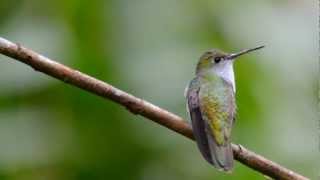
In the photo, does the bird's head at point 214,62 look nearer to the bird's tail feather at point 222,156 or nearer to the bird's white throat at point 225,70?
the bird's white throat at point 225,70

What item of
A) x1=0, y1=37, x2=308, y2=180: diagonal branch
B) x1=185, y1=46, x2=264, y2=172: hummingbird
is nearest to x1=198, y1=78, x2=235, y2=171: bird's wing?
x1=185, y1=46, x2=264, y2=172: hummingbird

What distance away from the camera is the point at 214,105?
3541 millimetres

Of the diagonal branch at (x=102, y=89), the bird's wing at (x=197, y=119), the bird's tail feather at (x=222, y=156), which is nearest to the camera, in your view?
the diagonal branch at (x=102, y=89)

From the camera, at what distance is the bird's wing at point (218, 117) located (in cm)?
305

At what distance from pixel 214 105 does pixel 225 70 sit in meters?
0.46

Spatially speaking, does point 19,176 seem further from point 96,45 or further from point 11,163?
point 96,45

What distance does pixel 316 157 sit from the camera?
3309 mm

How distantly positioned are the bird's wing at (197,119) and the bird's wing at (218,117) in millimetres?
18

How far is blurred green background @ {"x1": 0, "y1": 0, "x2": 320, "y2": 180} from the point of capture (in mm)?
3256

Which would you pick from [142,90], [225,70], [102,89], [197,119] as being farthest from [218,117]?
[102,89]

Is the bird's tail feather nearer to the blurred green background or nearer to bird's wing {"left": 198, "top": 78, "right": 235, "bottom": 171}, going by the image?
bird's wing {"left": 198, "top": 78, "right": 235, "bottom": 171}

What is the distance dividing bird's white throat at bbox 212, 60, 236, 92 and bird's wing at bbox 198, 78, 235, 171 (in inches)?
1.0

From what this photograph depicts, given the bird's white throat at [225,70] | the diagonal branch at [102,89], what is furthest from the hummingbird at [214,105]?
the diagonal branch at [102,89]

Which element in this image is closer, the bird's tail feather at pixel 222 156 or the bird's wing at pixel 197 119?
the bird's tail feather at pixel 222 156
